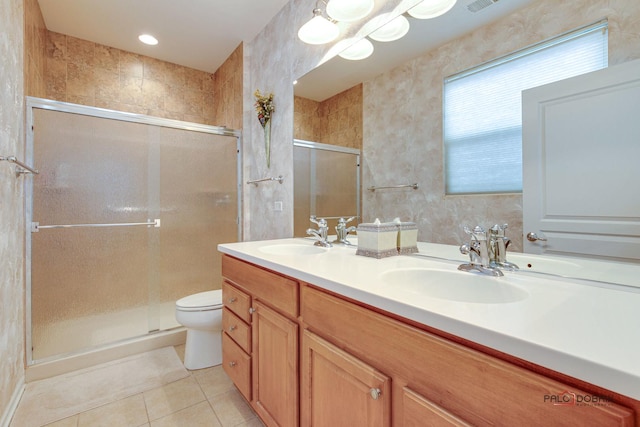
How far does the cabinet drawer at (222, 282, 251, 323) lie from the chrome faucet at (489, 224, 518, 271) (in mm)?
1031

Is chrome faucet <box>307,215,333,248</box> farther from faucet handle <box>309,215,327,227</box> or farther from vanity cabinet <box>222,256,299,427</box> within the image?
vanity cabinet <box>222,256,299,427</box>

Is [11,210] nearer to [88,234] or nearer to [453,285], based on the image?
[88,234]

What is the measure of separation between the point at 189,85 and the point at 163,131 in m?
1.10

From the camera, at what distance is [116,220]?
2.13 m

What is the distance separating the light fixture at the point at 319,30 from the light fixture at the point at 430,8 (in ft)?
1.70

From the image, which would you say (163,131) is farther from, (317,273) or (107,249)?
(317,273)

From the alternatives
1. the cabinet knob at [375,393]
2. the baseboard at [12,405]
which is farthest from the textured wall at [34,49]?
the cabinet knob at [375,393]

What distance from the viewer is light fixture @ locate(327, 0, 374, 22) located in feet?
5.01

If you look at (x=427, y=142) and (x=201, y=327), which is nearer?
(x=427, y=142)

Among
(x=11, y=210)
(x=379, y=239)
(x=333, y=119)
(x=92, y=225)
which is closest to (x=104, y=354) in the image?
(x=92, y=225)

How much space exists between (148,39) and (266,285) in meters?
2.59

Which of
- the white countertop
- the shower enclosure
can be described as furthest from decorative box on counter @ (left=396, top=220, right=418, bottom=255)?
the shower enclosure

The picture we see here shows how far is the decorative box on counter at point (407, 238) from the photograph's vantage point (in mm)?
1327

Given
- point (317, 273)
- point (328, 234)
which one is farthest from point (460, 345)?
point (328, 234)
